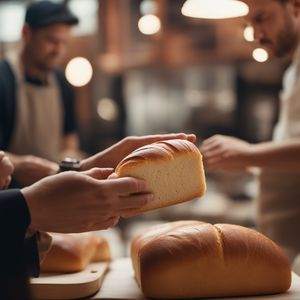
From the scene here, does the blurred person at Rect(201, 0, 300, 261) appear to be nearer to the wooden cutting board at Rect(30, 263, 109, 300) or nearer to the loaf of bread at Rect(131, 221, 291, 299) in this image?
the loaf of bread at Rect(131, 221, 291, 299)

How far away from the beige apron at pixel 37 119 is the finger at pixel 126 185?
188 centimetres

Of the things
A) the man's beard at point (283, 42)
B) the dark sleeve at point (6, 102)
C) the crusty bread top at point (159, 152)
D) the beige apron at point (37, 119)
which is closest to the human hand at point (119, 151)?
A: the crusty bread top at point (159, 152)

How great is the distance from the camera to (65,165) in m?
1.54

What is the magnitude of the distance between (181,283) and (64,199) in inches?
14.0

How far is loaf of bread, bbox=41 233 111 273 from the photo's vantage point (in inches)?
55.1

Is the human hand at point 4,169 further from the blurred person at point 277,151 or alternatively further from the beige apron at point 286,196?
the beige apron at point 286,196

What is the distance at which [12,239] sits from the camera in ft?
3.43

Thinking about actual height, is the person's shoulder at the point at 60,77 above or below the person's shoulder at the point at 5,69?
below

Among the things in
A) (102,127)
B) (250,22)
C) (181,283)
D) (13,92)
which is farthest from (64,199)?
(102,127)

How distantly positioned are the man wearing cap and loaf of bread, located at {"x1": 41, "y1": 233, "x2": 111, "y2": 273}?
126 cm

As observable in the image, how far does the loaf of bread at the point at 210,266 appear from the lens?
1.23 meters

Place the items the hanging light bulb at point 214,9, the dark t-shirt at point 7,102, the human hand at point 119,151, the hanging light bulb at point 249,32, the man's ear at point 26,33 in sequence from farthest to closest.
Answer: the man's ear at point 26,33 → the dark t-shirt at point 7,102 → the hanging light bulb at point 249,32 → the hanging light bulb at point 214,9 → the human hand at point 119,151

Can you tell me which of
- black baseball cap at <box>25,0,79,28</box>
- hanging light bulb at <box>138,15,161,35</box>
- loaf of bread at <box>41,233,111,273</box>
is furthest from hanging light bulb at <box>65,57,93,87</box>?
loaf of bread at <box>41,233,111,273</box>

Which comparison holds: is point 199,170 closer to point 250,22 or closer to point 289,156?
point 289,156
